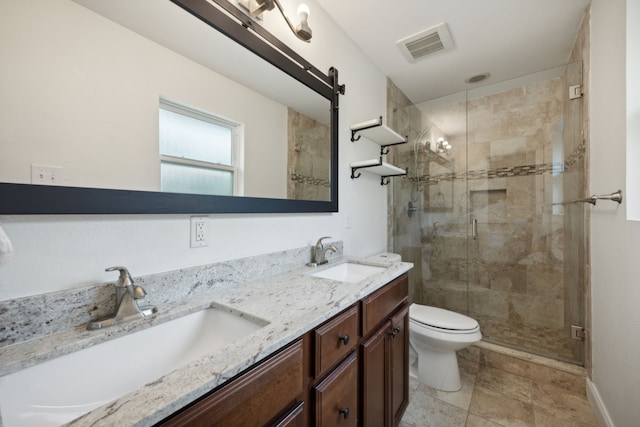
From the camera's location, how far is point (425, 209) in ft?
9.13

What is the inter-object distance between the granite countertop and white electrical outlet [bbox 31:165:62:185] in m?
0.38

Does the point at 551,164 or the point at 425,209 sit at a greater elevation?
the point at 551,164

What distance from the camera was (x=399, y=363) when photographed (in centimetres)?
143

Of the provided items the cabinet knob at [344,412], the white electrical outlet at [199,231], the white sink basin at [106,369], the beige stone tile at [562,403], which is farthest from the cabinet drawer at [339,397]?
the beige stone tile at [562,403]

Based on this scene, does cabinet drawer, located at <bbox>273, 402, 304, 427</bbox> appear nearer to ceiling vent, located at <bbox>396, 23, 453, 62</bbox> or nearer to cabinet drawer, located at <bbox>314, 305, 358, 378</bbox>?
cabinet drawer, located at <bbox>314, 305, 358, 378</bbox>

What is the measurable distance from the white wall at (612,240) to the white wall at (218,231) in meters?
1.36

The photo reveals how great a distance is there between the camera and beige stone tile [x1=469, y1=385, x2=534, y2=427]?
5.06ft

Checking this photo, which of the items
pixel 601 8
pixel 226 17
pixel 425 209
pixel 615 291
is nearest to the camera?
pixel 226 17

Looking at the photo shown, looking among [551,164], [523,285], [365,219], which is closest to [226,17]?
[365,219]

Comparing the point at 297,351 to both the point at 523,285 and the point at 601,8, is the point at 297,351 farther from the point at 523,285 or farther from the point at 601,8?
Result: the point at 523,285

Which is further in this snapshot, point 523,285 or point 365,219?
point 523,285

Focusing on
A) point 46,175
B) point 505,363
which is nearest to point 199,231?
point 46,175

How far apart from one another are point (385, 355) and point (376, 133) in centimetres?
151

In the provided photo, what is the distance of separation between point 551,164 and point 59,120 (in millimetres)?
3147
